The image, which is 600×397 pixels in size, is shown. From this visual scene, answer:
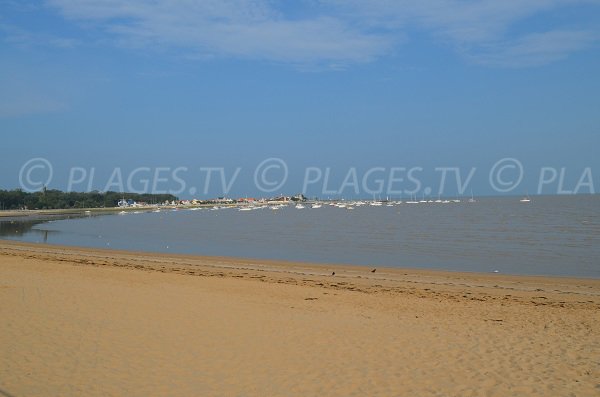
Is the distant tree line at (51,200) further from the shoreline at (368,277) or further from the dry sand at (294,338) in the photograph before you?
the dry sand at (294,338)

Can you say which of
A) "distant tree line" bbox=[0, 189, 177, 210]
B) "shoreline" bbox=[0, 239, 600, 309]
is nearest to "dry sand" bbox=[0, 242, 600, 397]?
"shoreline" bbox=[0, 239, 600, 309]

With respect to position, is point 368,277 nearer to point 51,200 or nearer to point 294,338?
point 294,338

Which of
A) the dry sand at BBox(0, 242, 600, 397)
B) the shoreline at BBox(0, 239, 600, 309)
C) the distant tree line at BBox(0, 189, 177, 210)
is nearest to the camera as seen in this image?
the dry sand at BBox(0, 242, 600, 397)

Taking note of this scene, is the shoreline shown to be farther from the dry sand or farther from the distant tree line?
the distant tree line

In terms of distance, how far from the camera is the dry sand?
6.93m

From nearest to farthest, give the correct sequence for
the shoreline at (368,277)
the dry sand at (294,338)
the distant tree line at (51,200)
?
the dry sand at (294,338) → the shoreline at (368,277) → the distant tree line at (51,200)

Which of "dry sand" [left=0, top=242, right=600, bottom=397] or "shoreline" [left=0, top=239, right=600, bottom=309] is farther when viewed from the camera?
"shoreline" [left=0, top=239, right=600, bottom=309]

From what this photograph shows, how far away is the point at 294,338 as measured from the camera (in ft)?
31.2

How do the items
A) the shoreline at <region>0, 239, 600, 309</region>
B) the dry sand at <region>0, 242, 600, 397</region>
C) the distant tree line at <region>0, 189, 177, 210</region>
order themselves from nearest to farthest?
1. the dry sand at <region>0, 242, 600, 397</region>
2. the shoreline at <region>0, 239, 600, 309</region>
3. the distant tree line at <region>0, 189, 177, 210</region>

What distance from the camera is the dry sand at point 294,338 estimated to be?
6.93 meters

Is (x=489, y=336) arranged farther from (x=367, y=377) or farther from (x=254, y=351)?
(x=254, y=351)

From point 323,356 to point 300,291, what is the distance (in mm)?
7271

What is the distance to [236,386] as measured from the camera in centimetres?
684

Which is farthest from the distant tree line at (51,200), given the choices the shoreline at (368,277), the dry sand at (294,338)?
the dry sand at (294,338)
